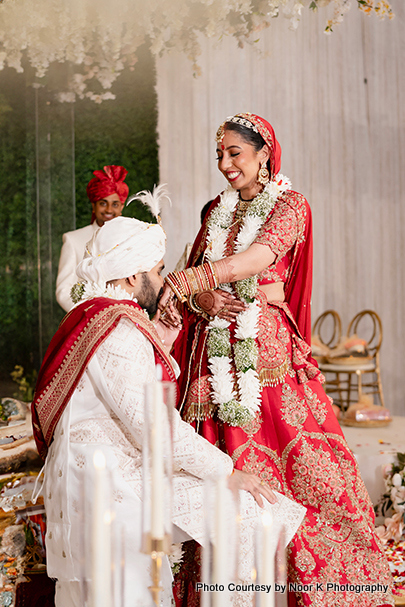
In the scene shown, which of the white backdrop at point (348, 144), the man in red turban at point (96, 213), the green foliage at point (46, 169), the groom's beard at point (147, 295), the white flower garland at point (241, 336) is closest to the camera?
the groom's beard at point (147, 295)

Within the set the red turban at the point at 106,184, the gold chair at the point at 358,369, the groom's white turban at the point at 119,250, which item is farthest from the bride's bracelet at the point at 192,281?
the gold chair at the point at 358,369

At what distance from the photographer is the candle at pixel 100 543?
0.70 metres

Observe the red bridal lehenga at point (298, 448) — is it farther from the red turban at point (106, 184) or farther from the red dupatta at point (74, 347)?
the red turban at point (106, 184)

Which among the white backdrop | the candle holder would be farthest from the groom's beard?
the white backdrop

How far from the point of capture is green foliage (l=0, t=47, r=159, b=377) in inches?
170

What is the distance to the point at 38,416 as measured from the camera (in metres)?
1.71

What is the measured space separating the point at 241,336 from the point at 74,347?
710 millimetres

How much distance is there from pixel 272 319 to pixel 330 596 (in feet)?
3.15

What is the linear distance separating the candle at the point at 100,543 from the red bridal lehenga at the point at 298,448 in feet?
4.59

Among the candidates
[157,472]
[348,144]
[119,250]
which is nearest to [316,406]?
[119,250]

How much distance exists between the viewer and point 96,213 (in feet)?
13.1

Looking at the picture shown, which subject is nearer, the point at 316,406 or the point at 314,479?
the point at 314,479

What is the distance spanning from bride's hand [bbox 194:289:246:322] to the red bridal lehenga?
85 millimetres

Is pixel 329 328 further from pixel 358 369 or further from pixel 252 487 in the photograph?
pixel 252 487
